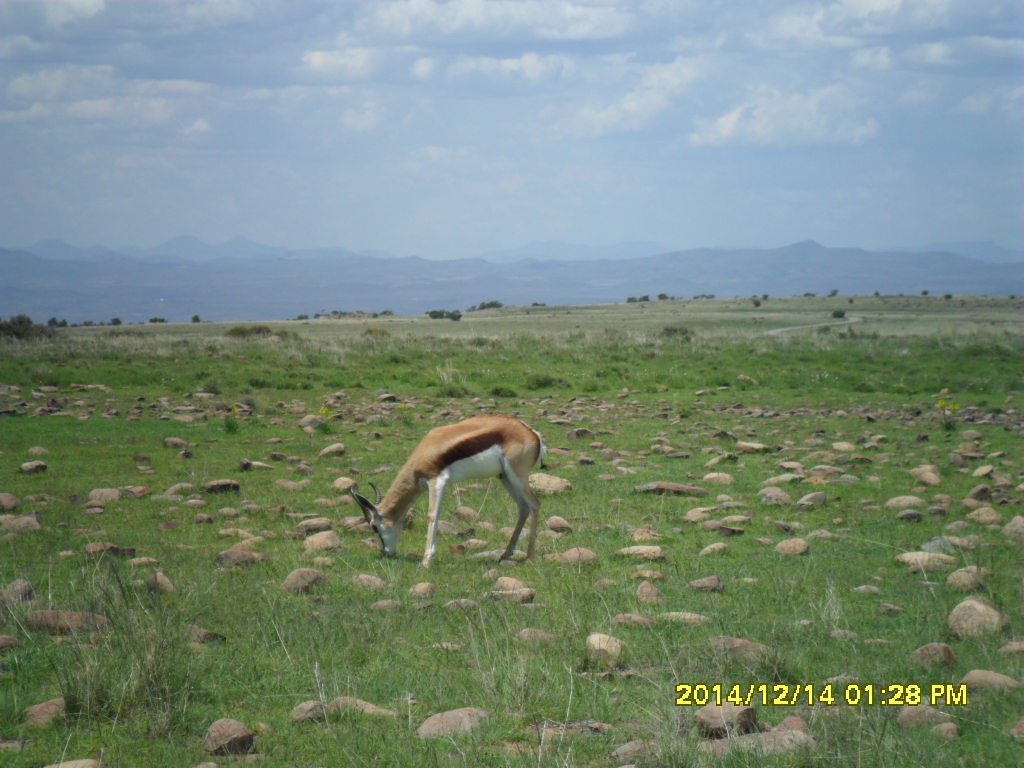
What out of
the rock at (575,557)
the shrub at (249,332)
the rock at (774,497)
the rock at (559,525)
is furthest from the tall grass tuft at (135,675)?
the shrub at (249,332)

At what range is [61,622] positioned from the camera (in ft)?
20.9

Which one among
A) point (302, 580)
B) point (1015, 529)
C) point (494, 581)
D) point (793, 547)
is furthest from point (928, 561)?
point (302, 580)

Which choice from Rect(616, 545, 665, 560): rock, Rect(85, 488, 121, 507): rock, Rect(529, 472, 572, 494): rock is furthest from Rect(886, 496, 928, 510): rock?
Rect(85, 488, 121, 507): rock

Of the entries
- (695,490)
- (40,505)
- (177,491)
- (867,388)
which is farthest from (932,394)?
A: (40,505)

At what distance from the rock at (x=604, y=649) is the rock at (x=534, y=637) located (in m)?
0.38

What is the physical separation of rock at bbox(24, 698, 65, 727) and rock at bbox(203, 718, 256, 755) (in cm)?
91

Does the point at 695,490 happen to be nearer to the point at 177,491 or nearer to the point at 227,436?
the point at 177,491

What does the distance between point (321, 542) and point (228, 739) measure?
16.0 ft

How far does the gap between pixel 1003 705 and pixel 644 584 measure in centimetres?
311

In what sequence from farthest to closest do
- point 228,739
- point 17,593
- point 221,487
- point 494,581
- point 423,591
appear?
point 221,487
point 494,581
point 423,591
point 17,593
point 228,739

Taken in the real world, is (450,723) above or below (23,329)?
below

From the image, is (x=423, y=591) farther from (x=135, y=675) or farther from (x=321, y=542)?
(x=135, y=675)

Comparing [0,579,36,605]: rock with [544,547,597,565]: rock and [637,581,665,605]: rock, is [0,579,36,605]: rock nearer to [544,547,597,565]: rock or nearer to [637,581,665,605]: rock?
[544,547,597,565]: rock

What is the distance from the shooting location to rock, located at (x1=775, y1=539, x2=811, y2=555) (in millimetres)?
9211
